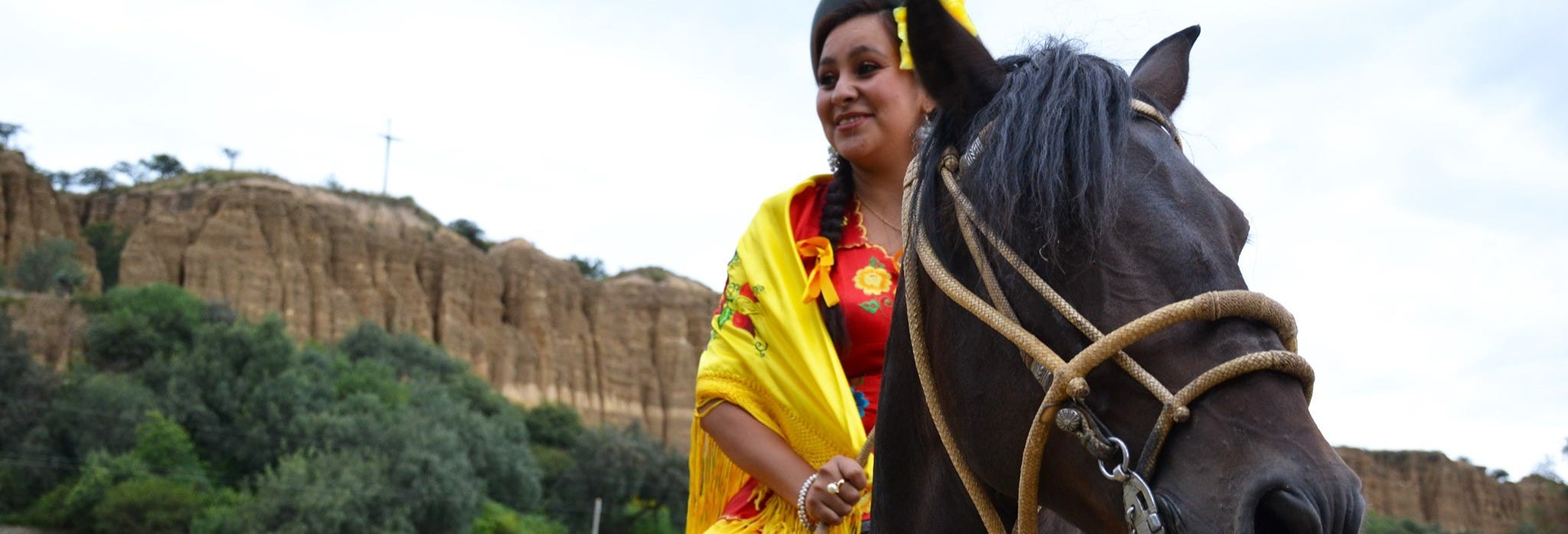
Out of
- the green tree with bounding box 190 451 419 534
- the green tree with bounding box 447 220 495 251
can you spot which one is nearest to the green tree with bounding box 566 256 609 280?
the green tree with bounding box 447 220 495 251

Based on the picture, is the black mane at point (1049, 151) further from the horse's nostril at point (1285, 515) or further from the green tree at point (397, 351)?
the green tree at point (397, 351)

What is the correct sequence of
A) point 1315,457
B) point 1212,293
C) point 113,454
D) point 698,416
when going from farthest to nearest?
1. point 113,454
2. point 698,416
3. point 1212,293
4. point 1315,457

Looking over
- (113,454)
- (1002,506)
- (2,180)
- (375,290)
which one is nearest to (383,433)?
(113,454)

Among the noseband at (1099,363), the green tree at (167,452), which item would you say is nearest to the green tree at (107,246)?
the green tree at (167,452)

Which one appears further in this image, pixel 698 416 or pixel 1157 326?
pixel 698 416

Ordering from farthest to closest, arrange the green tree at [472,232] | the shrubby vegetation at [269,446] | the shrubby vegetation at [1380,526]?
the green tree at [472,232], the shrubby vegetation at [269,446], the shrubby vegetation at [1380,526]

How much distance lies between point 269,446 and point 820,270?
4849 cm

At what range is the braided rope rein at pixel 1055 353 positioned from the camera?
1.47 meters

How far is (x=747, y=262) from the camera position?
314cm

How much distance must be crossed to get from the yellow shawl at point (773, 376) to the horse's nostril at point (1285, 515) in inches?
56.5

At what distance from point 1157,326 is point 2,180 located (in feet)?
278

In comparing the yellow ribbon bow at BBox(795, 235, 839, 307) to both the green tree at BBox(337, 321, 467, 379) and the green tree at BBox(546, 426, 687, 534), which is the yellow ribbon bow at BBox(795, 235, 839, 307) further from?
the green tree at BBox(337, 321, 467, 379)

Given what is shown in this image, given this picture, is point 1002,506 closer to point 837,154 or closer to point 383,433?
point 837,154

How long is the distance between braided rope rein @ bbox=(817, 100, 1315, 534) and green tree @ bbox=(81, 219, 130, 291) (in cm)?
7747
